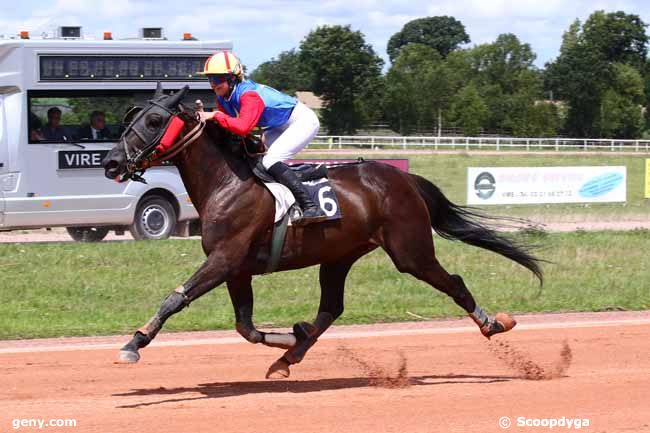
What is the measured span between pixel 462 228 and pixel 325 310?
1.39m

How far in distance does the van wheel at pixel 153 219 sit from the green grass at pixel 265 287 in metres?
1.60

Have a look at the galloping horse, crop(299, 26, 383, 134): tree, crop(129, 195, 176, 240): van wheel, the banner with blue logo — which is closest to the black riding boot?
the galloping horse

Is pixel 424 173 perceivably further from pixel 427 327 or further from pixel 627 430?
pixel 627 430

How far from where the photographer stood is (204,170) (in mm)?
7605

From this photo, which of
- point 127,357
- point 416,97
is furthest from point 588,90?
point 127,357

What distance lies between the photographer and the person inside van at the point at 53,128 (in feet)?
53.7

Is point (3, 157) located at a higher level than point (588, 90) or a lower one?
lower

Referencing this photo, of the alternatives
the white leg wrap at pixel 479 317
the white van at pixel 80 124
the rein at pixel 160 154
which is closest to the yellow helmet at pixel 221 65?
the rein at pixel 160 154

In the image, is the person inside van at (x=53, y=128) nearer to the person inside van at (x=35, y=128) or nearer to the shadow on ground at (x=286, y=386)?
the person inside van at (x=35, y=128)

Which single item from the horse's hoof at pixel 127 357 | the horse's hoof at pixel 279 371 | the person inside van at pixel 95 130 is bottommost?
the horse's hoof at pixel 279 371

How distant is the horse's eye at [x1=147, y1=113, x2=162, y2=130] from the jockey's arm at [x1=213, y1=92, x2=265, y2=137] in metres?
0.39

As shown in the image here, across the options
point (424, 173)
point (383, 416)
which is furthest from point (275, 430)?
point (424, 173)

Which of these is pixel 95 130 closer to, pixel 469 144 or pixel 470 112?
pixel 469 144

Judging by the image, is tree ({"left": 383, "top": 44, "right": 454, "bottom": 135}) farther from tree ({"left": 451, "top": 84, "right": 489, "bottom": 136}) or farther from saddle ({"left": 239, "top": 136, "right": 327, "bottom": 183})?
saddle ({"left": 239, "top": 136, "right": 327, "bottom": 183})
